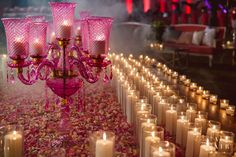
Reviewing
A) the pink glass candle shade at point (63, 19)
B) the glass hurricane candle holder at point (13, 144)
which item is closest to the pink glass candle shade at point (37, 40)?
the pink glass candle shade at point (63, 19)

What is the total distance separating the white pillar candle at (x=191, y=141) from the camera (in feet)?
6.67

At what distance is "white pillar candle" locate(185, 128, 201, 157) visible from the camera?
80.0 inches

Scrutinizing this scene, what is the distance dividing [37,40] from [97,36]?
0.37m

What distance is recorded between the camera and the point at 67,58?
84.1 inches

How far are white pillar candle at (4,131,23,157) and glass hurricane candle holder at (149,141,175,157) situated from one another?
2.16 feet

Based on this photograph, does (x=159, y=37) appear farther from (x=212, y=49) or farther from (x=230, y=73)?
(x=230, y=73)

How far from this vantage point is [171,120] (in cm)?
250

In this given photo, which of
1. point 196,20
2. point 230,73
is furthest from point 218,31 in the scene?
point 196,20

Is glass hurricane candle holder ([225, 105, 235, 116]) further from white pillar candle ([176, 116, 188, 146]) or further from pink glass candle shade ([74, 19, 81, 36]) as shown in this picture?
pink glass candle shade ([74, 19, 81, 36])

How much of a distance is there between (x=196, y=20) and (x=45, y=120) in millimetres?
10802

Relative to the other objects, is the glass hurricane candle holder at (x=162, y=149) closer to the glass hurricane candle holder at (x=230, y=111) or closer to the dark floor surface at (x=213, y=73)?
the glass hurricane candle holder at (x=230, y=111)

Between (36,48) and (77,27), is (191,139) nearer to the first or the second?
(36,48)

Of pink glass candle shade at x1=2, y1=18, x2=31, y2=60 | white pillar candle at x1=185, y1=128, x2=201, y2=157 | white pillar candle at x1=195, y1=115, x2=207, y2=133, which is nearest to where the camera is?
pink glass candle shade at x1=2, y1=18, x2=31, y2=60

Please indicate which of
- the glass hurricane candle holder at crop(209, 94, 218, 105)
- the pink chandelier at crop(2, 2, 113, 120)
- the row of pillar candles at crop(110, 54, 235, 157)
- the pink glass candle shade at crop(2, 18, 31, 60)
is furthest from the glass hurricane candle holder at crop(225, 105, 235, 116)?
the pink glass candle shade at crop(2, 18, 31, 60)
